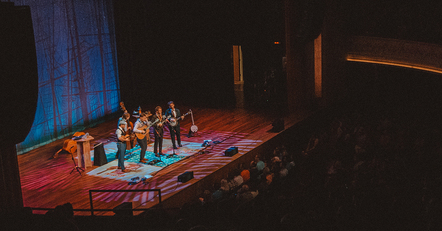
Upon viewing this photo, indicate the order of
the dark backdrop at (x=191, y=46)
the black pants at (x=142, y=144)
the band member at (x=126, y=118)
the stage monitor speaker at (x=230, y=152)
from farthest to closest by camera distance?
the dark backdrop at (x=191, y=46) → the stage monitor speaker at (x=230, y=152) → the black pants at (x=142, y=144) → the band member at (x=126, y=118)

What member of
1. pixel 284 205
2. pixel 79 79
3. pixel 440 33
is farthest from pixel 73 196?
pixel 440 33

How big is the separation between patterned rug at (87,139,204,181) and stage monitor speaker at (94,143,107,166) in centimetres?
10

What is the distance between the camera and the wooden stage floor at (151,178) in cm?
636

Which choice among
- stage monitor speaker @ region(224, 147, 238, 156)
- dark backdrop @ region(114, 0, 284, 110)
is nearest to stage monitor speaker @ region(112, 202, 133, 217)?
stage monitor speaker @ region(224, 147, 238, 156)

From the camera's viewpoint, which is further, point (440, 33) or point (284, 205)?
point (440, 33)

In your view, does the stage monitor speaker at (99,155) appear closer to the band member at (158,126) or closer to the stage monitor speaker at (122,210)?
the band member at (158,126)

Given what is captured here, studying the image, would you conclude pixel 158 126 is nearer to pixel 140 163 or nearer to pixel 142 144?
pixel 142 144

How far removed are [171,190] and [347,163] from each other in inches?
129

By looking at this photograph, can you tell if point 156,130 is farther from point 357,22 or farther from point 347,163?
point 357,22

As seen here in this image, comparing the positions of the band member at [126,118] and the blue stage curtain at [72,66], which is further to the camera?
the blue stage curtain at [72,66]

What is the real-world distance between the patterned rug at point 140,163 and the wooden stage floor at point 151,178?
16 cm

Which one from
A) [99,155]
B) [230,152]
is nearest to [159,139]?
[99,155]

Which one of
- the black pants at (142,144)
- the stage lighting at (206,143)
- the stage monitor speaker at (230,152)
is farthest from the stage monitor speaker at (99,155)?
the stage monitor speaker at (230,152)

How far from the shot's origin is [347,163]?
7.47 meters
